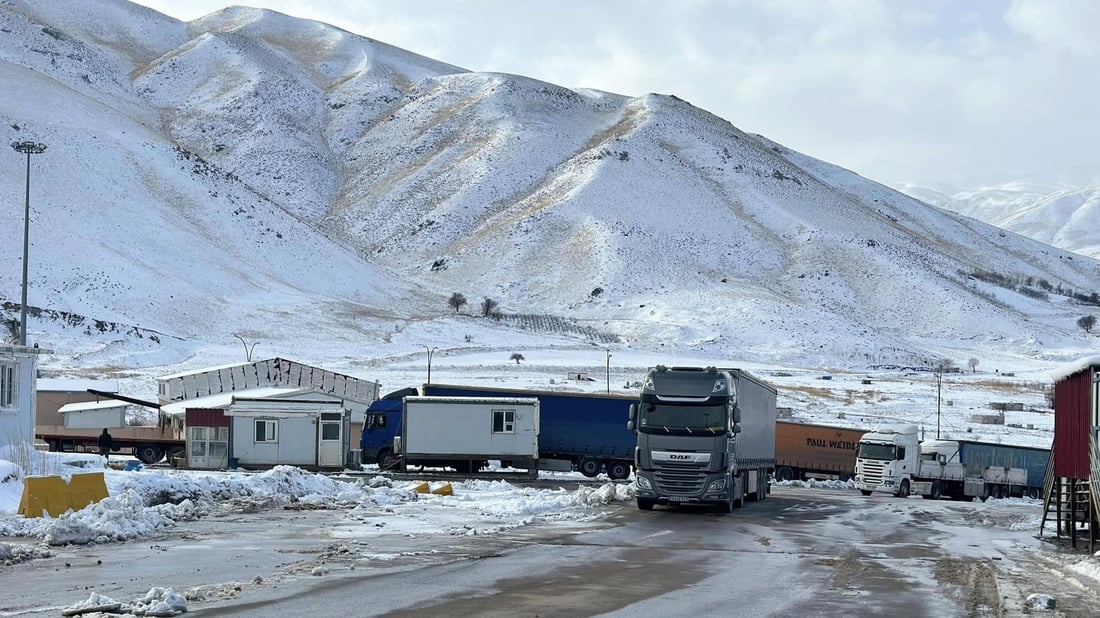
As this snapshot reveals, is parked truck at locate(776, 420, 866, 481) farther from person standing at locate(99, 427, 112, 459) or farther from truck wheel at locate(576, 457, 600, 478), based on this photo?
person standing at locate(99, 427, 112, 459)

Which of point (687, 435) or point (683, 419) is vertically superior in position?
point (683, 419)

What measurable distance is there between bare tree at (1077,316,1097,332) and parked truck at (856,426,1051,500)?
431ft

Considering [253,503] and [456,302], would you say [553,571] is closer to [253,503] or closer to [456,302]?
[253,503]

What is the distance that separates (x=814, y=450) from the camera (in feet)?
204

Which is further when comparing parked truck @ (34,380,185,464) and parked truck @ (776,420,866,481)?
parked truck @ (776,420,866,481)

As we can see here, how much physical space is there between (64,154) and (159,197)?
12928mm

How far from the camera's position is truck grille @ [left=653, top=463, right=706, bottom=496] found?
111 ft

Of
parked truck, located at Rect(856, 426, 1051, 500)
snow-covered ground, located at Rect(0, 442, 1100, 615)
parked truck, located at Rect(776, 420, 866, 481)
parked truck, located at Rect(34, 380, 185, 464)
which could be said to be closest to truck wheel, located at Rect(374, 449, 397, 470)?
parked truck, located at Rect(34, 380, 185, 464)

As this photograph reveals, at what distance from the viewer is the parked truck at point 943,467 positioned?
57.2 m

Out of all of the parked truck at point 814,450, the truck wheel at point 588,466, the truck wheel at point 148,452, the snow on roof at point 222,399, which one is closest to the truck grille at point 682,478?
the truck wheel at point 588,466

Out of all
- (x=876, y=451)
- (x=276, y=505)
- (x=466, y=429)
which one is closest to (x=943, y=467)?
(x=876, y=451)

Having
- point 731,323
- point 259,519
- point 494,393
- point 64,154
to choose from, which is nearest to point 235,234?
point 64,154

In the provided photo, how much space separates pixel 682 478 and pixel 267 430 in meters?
21.2

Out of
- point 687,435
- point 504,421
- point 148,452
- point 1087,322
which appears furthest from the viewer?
point 1087,322
